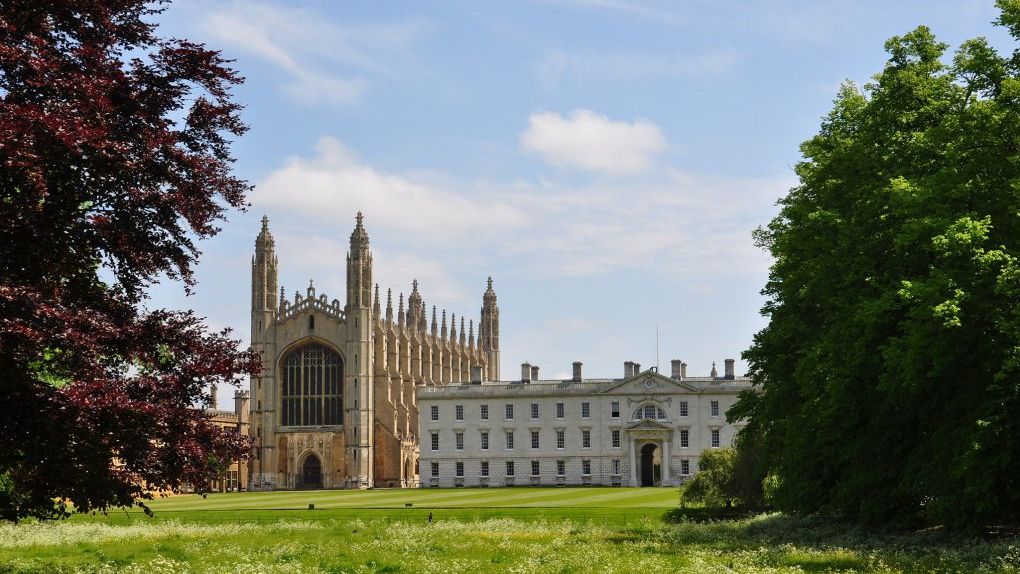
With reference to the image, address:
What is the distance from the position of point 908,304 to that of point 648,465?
68917 millimetres

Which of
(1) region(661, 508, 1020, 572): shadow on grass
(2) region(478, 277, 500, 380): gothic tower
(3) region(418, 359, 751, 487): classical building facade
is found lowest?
(1) region(661, 508, 1020, 572): shadow on grass

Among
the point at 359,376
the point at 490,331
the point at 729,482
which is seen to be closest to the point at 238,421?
the point at 359,376

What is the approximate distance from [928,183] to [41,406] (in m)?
16.9

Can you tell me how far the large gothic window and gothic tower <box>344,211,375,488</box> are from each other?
1.64m

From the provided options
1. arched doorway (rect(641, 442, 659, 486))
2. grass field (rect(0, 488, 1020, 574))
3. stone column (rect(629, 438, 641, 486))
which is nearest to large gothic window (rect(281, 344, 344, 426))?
stone column (rect(629, 438, 641, 486))

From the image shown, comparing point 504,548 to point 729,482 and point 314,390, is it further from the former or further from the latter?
point 314,390

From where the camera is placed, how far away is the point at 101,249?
17.8 m

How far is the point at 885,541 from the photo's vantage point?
2580 cm

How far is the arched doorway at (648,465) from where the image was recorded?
9112 centimetres

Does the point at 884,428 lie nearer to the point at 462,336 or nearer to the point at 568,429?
the point at 568,429

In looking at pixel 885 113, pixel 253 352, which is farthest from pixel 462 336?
pixel 253 352

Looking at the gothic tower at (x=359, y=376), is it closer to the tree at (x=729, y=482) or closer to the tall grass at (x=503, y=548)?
the tree at (x=729, y=482)

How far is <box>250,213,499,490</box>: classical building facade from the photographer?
312ft

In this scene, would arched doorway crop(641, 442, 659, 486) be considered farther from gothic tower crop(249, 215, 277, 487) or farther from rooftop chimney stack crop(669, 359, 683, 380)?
gothic tower crop(249, 215, 277, 487)
